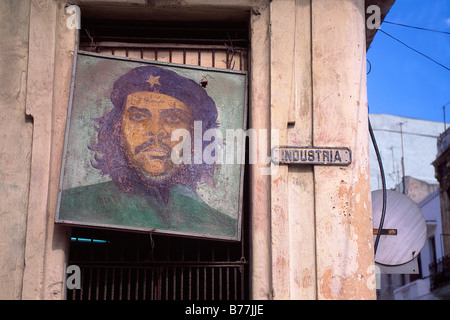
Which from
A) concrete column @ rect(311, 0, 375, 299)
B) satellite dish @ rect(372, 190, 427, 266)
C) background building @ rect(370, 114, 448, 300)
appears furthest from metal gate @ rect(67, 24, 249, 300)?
background building @ rect(370, 114, 448, 300)

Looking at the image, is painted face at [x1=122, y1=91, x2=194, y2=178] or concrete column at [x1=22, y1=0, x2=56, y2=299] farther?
painted face at [x1=122, y1=91, x2=194, y2=178]

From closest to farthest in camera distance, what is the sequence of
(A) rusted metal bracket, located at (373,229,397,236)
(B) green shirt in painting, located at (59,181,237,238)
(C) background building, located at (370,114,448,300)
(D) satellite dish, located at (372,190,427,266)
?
(B) green shirt in painting, located at (59,181,237,238)
(D) satellite dish, located at (372,190,427,266)
(A) rusted metal bracket, located at (373,229,397,236)
(C) background building, located at (370,114,448,300)

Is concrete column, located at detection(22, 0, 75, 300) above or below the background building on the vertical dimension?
below

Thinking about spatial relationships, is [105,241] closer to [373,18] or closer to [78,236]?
[78,236]

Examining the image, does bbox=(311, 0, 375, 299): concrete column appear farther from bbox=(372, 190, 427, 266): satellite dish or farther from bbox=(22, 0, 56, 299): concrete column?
bbox=(22, 0, 56, 299): concrete column

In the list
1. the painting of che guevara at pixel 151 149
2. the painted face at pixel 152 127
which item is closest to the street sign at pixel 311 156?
the painting of che guevara at pixel 151 149

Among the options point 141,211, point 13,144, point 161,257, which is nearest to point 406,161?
point 161,257

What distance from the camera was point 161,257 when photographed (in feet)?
23.2

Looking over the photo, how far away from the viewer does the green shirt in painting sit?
6.46m

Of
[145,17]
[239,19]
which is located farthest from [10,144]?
[239,19]

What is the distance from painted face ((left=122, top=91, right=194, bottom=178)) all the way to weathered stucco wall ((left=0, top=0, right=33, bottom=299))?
40.4 inches

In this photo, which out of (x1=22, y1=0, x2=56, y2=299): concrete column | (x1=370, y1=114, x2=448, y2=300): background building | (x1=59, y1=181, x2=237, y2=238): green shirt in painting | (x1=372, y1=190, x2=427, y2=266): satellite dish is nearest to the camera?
(x1=22, y1=0, x2=56, y2=299): concrete column

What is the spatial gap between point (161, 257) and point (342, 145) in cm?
224

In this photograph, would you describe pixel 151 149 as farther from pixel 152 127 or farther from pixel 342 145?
pixel 342 145
